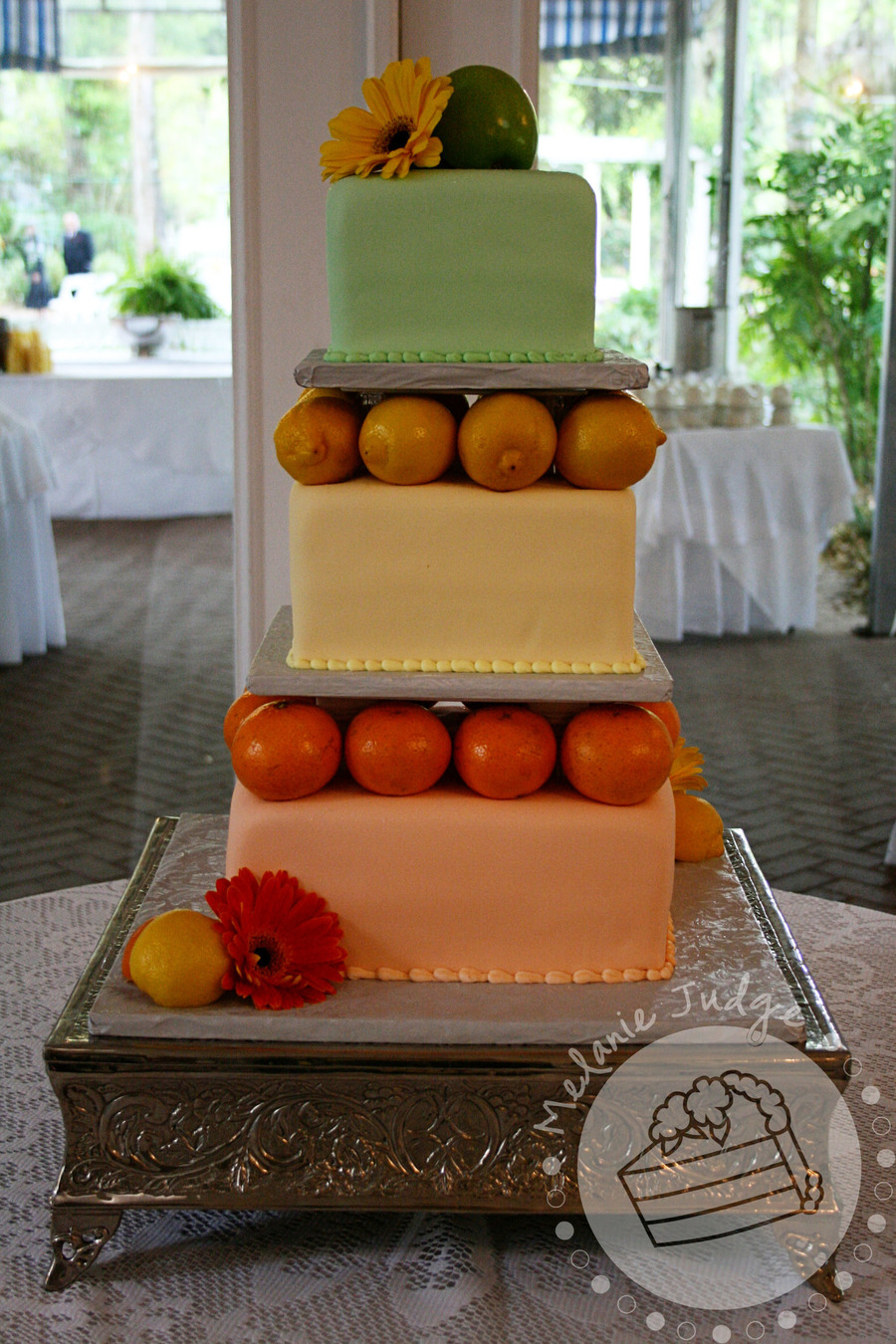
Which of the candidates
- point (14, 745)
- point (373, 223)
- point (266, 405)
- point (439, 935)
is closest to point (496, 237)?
point (373, 223)

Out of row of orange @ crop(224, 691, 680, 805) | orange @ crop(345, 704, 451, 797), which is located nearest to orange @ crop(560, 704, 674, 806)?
row of orange @ crop(224, 691, 680, 805)

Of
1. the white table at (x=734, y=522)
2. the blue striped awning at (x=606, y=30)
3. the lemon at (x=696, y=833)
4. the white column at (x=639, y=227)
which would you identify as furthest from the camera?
the white table at (x=734, y=522)

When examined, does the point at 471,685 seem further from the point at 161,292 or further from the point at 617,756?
the point at 161,292

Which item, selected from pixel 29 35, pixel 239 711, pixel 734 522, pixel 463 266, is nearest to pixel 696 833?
pixel 239 711

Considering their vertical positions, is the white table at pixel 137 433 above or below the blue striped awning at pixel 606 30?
below

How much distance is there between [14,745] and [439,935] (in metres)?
1.79

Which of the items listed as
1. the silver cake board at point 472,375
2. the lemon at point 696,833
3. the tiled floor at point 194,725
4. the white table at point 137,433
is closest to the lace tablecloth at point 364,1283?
the lemon at point 696,833

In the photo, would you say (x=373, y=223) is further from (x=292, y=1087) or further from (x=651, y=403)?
(x=651, y=403)

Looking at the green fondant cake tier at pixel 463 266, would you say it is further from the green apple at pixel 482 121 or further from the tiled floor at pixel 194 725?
the tiled floor at pixel 194 725

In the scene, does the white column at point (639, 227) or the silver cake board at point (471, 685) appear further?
the white column at point (639, 227)

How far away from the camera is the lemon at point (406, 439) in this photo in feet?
5.05

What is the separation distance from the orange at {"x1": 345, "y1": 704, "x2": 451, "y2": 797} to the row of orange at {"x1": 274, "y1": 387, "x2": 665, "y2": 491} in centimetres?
30

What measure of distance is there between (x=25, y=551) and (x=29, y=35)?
3.56ft

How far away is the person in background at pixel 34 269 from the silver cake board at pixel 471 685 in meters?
1.54
